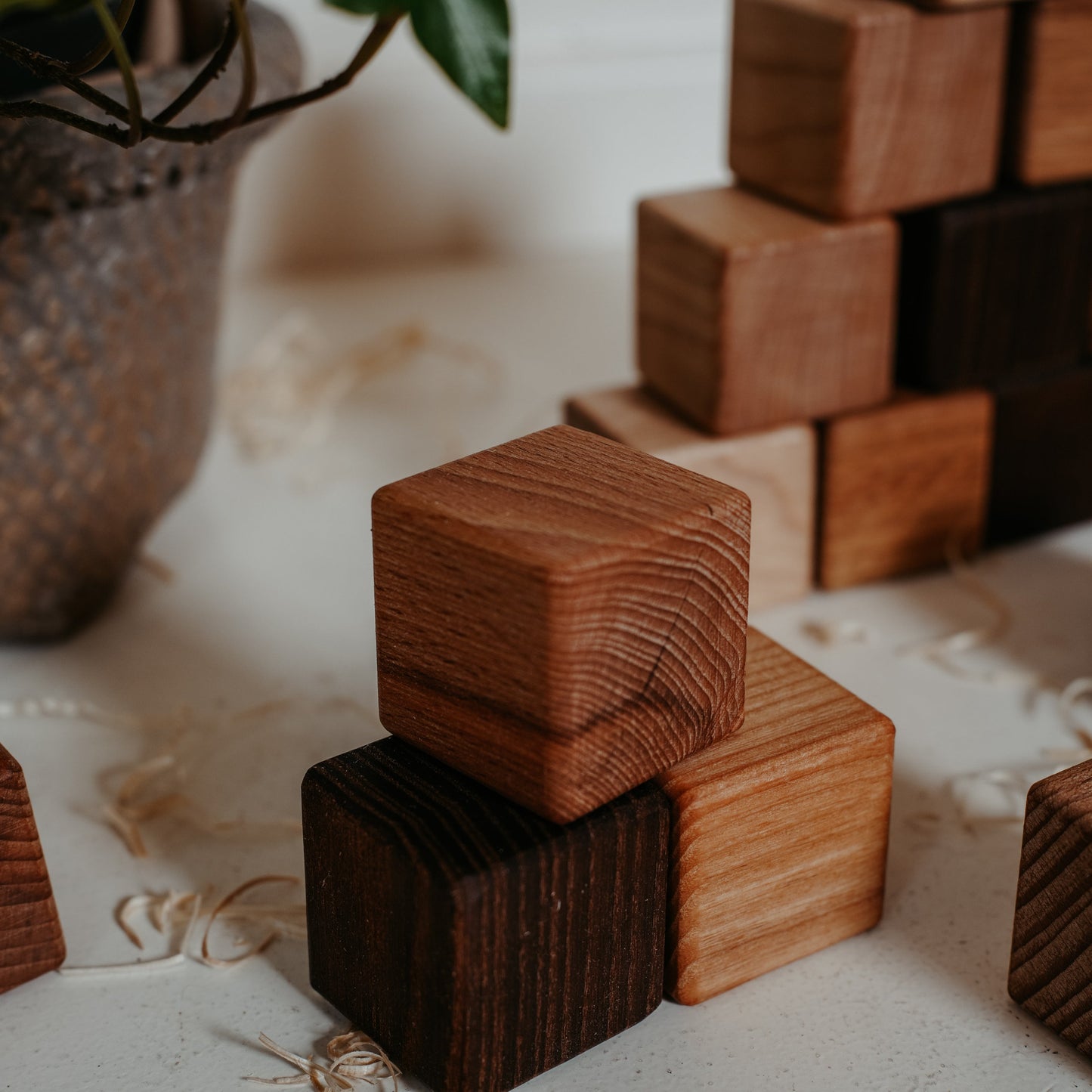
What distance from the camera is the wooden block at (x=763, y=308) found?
29.7 inches

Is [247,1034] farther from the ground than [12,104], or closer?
closer

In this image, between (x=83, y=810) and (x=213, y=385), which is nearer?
(x=83, y=810)

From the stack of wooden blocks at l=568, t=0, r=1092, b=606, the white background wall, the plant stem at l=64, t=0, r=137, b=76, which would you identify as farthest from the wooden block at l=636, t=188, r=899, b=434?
the white background wall

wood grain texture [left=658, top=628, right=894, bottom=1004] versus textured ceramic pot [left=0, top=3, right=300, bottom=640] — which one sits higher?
textured ceramic pot [left=0, top=3, right=300, bottom=640]

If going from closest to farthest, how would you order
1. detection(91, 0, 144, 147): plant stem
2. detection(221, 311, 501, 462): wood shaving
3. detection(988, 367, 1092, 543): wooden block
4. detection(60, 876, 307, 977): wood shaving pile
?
detection(91, 0, 144, 147): plant stem, detection(60, 876, 307, 977): wood shaving pile, detection(988, 367, 1092, 543): wooden block, detection(221, 311, 501, 462): wood shaving

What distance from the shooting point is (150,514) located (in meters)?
0.81

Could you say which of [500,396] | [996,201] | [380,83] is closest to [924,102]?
[996,201]

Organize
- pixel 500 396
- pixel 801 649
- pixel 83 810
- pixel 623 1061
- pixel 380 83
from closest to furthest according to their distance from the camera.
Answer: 1. pixel 623 1061
2. pixel 83 810
3. pixel 801 649
4. pixel 500 396
5. pixel 380 83

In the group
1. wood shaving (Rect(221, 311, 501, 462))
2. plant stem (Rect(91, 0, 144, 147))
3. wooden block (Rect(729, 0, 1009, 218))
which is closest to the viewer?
plant stem (Rect(91, 0, 144, 147))

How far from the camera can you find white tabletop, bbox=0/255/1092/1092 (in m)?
0.54

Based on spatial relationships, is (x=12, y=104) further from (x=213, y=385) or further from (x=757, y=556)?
(x=757, y=556)

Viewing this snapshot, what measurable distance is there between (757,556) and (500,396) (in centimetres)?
35

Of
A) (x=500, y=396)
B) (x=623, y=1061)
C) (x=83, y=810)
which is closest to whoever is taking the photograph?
(x=623, y=1061)

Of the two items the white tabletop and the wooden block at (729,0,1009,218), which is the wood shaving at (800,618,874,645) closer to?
the white tabletop
